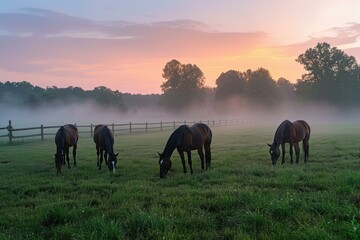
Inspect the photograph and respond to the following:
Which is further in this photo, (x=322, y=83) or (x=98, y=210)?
(x=322, y=83)

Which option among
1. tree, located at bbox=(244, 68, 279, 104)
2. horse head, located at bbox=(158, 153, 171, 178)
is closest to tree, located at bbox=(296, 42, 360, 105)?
tree, located at bbox=(244, 68, 279, 104)

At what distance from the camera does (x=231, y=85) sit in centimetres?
8775

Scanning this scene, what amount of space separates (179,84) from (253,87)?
1982 cm

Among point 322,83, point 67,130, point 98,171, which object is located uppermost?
point 322,83

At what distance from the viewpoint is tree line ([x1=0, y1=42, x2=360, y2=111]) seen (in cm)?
7456

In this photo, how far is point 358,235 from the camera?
4.12 metres

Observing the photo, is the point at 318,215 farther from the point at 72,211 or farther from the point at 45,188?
the point at 45,188

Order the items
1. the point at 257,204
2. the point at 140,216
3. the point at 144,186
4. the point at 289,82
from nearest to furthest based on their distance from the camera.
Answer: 1. the point at 140,216
2. the point at 257,204
3. the point at 144,186
4. the point at 289,82

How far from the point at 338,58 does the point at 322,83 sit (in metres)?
7.15

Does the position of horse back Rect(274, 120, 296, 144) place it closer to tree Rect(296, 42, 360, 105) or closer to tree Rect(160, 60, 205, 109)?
tree Rect(296, 42, 360, 105)

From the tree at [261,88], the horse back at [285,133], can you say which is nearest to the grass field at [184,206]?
the horse back at [285,133]

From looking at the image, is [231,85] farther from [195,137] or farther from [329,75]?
[195,137]

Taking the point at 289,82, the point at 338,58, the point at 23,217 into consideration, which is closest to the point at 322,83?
Answer: the point at 338,58

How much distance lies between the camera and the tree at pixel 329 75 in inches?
2913
